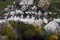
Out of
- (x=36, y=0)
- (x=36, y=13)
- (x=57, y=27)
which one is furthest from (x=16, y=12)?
(x=57, y=27)

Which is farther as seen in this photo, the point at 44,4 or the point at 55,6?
the point at 55,6

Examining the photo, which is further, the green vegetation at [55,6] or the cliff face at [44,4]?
the green vegetation at [55,6]

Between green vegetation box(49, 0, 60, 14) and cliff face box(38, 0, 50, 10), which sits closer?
cliff face box(38, 0, 50, 10)

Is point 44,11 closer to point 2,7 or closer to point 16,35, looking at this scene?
point 2,7

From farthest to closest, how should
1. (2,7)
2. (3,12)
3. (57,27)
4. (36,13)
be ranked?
(2,7) → (3,12) → (36,13) → (57,27)

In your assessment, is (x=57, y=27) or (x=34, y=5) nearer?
(x=57, y=27)

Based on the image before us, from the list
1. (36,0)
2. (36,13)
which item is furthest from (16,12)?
(36,0)

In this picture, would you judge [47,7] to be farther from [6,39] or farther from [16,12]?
[6,39]

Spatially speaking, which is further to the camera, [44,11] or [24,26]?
[44,11]

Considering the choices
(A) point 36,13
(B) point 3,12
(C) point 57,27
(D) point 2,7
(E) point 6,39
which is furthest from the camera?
(D) point 2,7
